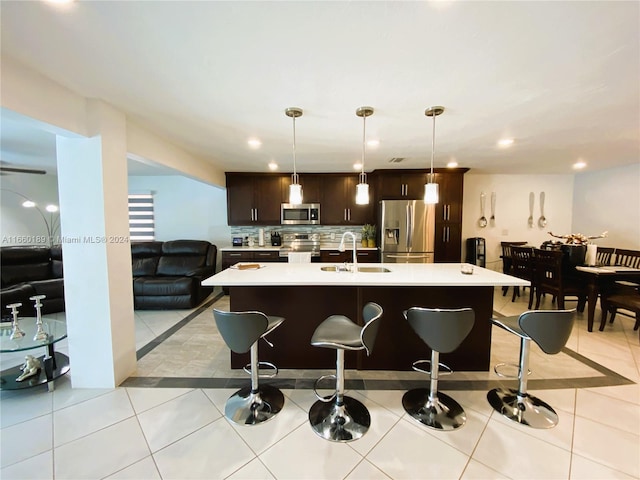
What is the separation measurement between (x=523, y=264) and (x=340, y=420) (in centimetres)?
397

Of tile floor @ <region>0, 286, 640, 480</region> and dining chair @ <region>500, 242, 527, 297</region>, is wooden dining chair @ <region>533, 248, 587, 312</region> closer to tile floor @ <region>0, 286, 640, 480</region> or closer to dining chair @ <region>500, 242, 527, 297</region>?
dining chair @ <region>500, 242, 527, 297</region>

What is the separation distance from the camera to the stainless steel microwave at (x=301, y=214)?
495 centimetres

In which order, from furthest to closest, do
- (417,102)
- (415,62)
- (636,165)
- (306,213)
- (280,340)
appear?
(306,213) → (636,165) → (280,340) → (417,102) → (415,62)

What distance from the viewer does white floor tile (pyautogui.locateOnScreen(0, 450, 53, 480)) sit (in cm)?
135

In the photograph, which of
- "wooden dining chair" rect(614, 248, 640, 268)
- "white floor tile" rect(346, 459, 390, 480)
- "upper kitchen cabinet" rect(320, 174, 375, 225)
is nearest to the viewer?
"white floor tile" rect(346, 459, 390, 480)

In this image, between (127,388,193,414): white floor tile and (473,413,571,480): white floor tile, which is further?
(127,388,193,414): white floor tile

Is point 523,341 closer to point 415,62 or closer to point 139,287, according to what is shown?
point 415,62

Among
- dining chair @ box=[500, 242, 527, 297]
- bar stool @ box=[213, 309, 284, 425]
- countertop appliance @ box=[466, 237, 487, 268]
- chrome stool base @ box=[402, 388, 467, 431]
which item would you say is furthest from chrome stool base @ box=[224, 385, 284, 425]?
countertop appliance @ box=[466, 237, 487, 268]

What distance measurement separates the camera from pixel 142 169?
441 centimetres

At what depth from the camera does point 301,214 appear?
4965 mm

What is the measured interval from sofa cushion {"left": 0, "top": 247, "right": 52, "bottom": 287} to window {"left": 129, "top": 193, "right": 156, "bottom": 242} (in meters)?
1.34

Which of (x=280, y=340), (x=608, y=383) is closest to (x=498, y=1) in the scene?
(x=280, y=340)

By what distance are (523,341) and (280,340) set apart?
188 cm

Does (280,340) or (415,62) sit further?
(280,340)
